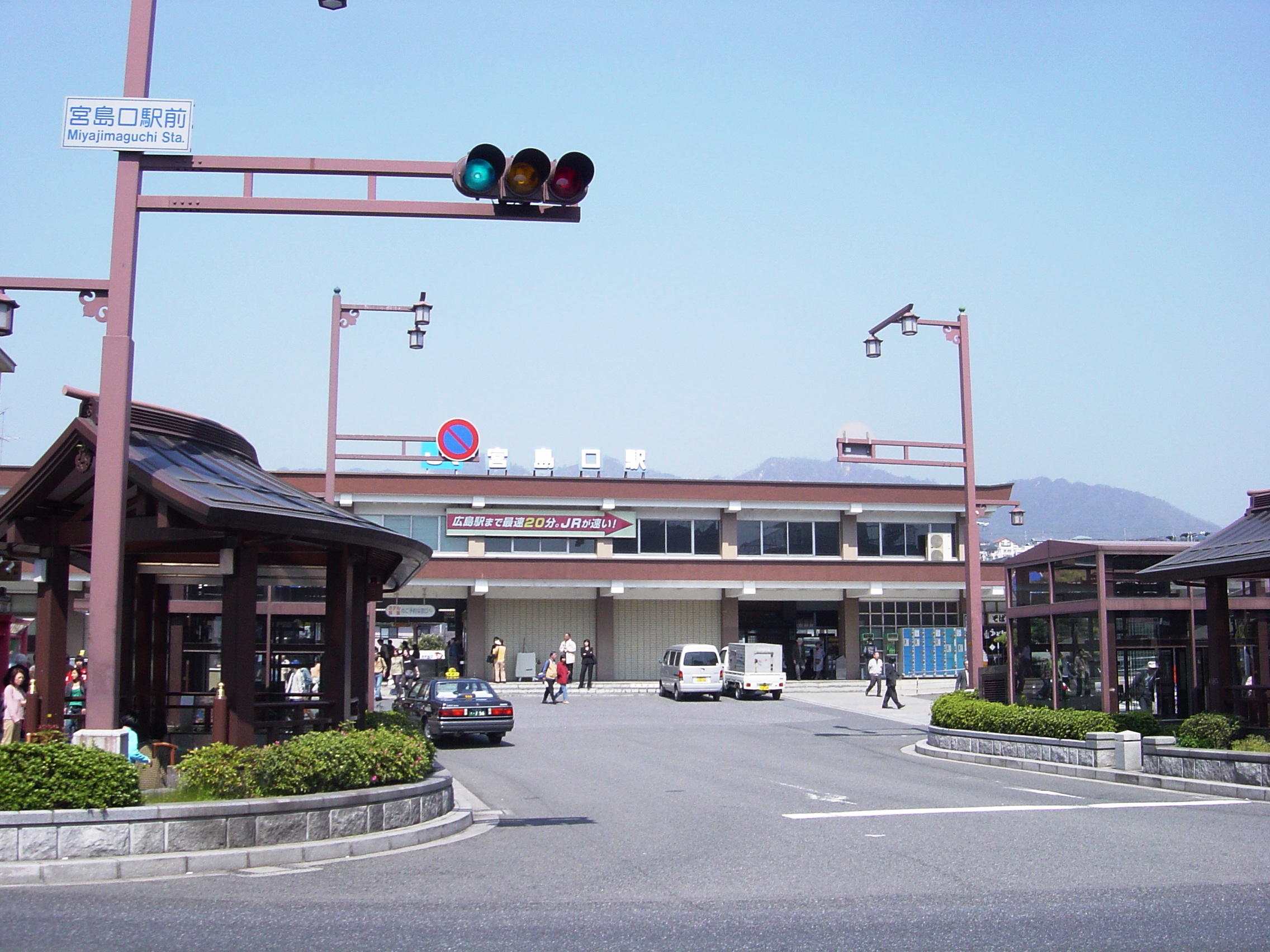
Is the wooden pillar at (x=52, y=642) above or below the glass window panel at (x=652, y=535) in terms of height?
below

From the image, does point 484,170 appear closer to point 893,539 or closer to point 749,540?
point 749,540

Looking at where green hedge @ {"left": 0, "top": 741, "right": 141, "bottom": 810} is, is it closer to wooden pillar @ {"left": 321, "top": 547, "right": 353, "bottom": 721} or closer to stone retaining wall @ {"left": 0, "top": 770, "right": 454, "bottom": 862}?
stone retaining wall @ {"left": 0, "top": 770, "right": 454, "bottom": 862}

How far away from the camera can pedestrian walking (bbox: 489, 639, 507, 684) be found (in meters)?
42.2

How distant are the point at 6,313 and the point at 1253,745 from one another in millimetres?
17128

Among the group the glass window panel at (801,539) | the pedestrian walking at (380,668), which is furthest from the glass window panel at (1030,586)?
the glass window panel at (801,539)

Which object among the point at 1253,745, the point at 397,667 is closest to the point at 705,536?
the point at 397,667

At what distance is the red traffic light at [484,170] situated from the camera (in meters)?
10.6

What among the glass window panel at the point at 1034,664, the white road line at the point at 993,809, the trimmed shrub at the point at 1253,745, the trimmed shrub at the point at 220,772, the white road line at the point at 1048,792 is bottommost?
the white road line at the point at 1048,792

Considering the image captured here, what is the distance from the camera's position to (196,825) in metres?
10.8

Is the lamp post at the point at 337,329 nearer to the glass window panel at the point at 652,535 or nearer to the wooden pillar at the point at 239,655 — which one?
the wooden pillar at the point at 239,655

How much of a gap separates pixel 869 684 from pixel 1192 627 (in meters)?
17.2

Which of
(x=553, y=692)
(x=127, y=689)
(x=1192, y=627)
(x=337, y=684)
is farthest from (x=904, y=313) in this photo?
(x=553, y=692)

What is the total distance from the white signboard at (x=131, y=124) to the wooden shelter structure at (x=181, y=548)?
2944mm

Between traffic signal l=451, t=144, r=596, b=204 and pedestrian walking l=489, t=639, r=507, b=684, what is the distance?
107ft
